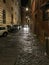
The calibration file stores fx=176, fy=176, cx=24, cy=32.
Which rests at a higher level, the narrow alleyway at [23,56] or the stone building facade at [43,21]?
the stone building facade at [43,21]

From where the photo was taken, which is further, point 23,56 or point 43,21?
point 43,21

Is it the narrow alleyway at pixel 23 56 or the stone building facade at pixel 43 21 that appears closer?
the narrow alleyway at pixel 23 56

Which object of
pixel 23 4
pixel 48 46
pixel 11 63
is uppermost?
pixel 23 4

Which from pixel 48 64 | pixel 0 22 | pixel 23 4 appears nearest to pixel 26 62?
pixel 48 64

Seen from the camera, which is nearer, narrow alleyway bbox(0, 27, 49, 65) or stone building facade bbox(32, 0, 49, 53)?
narrow alleyway bbox(0, 27, 49, 65)

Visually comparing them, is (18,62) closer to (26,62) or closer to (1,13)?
(26,62)

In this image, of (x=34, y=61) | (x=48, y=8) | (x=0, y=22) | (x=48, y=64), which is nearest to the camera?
(x=48, y=64)

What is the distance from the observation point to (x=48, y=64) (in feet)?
28.2

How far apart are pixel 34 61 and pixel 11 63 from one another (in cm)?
122

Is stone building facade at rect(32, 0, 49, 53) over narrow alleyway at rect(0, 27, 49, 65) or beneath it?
over

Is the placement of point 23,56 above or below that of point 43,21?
below

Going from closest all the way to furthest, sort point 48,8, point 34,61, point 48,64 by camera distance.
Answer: point 48,64 → point 34,61 → point 48,8

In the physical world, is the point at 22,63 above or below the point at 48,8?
below

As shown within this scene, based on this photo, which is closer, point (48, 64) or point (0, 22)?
point (48, 64)
